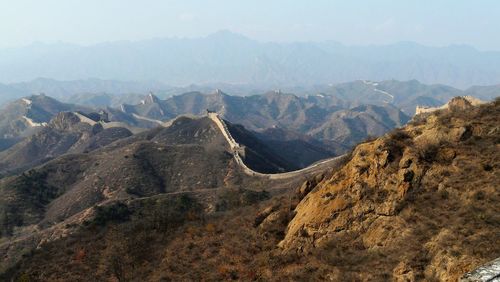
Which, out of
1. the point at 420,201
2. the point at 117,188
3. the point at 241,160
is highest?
the point at 420,201

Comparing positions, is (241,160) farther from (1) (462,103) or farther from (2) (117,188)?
(1) (462,103)

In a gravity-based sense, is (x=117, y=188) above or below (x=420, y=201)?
below

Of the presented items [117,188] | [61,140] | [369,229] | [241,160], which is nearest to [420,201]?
[369,229]

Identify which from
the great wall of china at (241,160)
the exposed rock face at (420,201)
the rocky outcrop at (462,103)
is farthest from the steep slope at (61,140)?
the exposed rock face at (420,201)

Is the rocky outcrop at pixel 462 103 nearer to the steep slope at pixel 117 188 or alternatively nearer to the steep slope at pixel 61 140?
the steep slope at pixel 117 188

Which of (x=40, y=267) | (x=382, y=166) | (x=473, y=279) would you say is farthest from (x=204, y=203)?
(x=473, y=279)

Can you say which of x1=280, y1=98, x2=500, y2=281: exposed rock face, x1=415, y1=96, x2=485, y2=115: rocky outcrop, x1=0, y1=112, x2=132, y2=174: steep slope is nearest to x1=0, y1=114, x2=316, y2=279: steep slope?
x1=415, y1=96, x2=485, y2=115: rocky outcrop

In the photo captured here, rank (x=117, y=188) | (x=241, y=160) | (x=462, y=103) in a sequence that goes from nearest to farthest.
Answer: (x=462, y=103), (x=117, y=188), (x=241, y=160)
